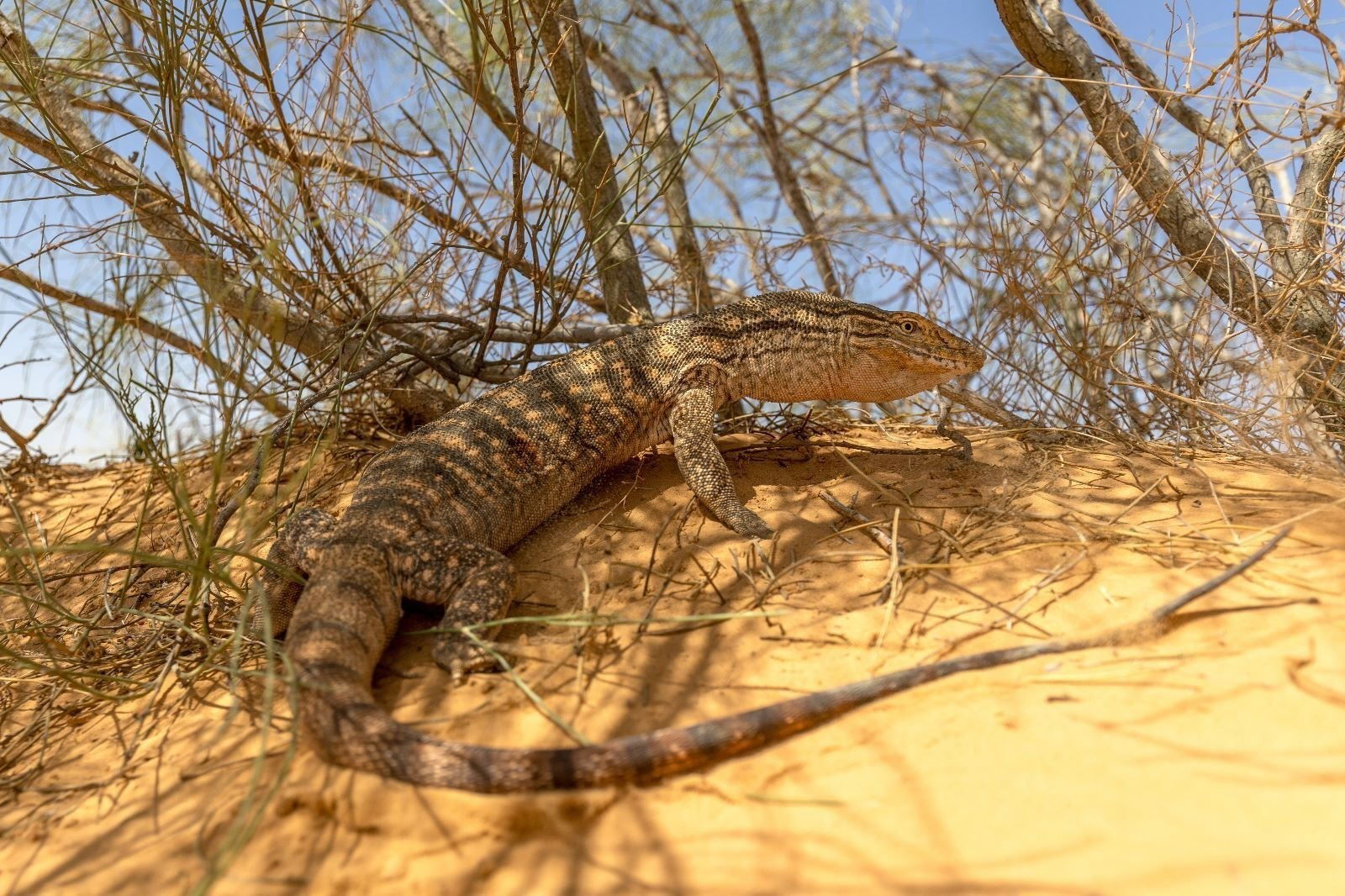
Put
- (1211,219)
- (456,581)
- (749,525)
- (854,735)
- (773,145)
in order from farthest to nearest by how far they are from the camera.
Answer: (773,145)
(1211,219)
(749,525)
(456,581)
(854,735)

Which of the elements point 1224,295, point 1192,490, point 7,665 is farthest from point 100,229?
point 1224,295

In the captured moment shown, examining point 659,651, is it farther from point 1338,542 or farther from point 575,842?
point 1338,542

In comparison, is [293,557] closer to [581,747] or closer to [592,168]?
[581,747]

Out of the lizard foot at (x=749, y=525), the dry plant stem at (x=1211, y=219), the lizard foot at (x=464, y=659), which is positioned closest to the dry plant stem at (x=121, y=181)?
the lizard foot at (x=464, y=659)

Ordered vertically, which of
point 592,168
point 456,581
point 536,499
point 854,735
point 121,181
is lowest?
point 854,735

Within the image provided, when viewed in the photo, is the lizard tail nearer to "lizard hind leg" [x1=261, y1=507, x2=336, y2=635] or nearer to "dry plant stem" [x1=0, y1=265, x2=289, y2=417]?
"lizard hind leg" [x1=261, y1=507, x2=336, y2=635]

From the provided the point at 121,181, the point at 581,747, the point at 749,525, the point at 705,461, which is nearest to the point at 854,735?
the point at 581,747

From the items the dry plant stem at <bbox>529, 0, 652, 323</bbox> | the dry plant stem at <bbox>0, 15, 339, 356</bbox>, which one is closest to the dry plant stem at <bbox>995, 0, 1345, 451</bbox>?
the dry plant stem at <bbox>529, 0, 652, 323</bbox>

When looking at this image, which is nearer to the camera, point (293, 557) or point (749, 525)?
point (293, 557)
